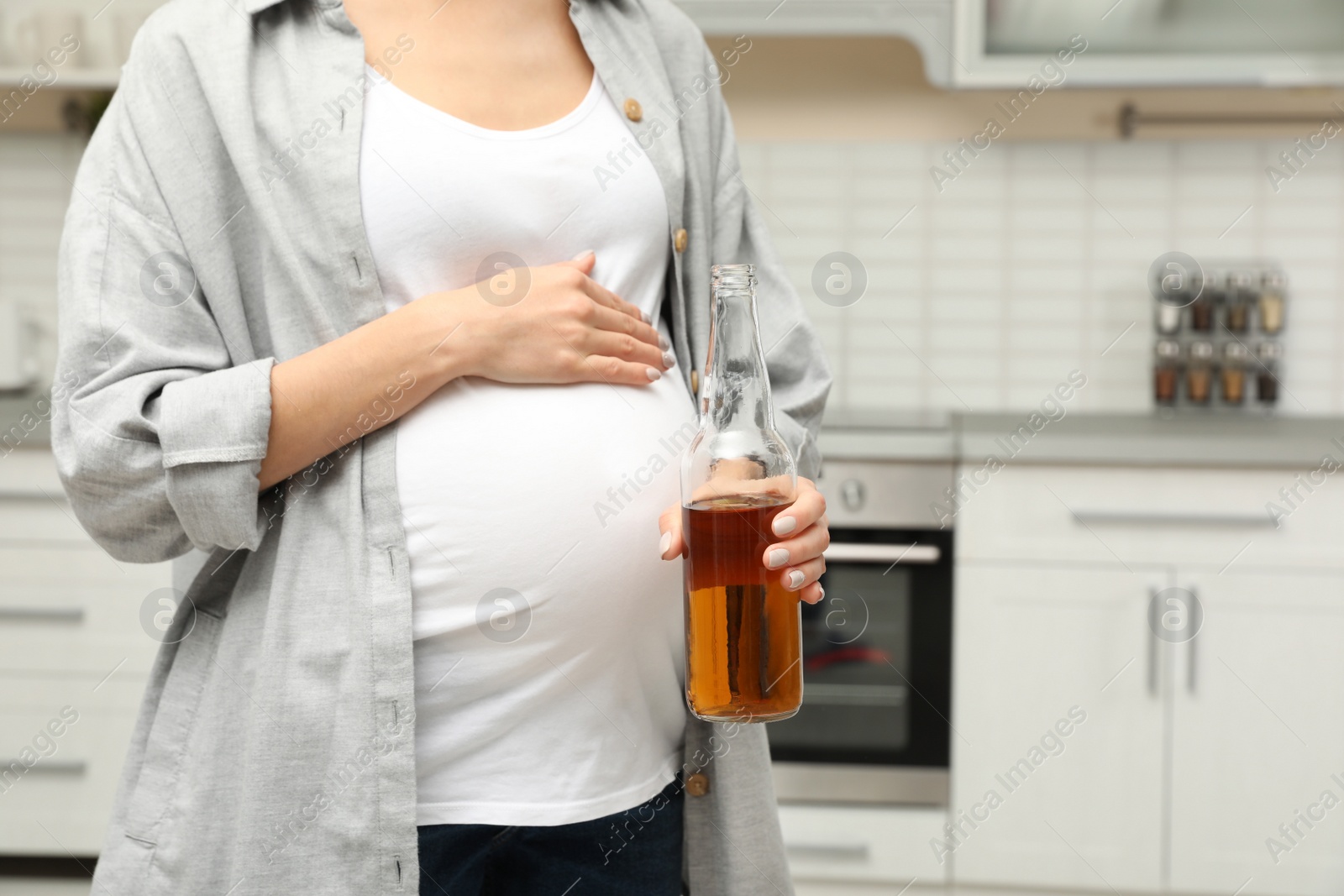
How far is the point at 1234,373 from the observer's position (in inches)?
77.7

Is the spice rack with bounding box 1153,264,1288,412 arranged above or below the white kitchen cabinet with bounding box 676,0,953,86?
below

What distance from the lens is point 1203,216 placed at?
2025 mm

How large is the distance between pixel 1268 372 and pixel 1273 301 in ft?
0.43

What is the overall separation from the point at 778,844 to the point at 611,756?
0.54ft

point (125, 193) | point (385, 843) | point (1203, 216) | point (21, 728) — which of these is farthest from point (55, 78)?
point (1203, 216)

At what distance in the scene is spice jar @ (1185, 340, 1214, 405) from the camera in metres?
1.97

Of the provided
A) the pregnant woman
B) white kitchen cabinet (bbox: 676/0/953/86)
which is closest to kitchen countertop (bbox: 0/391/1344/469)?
white kitchen cabinet (bbox: 676/0/953/86)

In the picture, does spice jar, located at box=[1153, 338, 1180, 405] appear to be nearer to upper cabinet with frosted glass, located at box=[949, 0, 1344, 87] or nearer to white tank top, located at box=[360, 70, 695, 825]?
upper cabinet with frosted glass, located at box=[949, 0, 1344, 87]

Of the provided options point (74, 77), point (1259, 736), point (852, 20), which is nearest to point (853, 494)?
point (1259, 736)

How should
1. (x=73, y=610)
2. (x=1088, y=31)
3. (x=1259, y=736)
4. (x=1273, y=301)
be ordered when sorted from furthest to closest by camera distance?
(x=1273, y=301)
(x=1088, y=31)
(x=73, y=610)
(x=1259, y=736)

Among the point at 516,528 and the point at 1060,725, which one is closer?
the point at 516,528

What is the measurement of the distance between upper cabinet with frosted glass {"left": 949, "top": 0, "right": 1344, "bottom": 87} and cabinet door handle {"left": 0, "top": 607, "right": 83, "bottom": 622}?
5.33 feet

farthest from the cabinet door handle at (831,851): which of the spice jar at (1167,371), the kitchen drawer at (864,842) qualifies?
the spice jar at (1167,371)

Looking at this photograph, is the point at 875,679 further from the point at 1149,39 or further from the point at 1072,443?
the point at 1149,39
